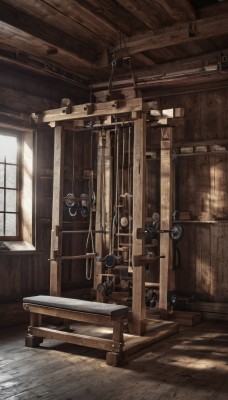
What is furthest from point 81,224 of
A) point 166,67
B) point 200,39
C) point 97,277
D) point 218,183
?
point 200,39

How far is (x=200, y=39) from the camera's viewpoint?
6.02 m

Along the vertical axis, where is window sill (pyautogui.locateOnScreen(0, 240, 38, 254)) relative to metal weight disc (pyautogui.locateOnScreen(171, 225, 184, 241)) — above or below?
below

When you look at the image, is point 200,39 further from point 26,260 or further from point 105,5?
point 26,260

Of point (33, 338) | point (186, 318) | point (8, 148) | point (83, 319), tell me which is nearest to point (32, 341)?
point (33, 338)

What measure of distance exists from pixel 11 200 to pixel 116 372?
335cm

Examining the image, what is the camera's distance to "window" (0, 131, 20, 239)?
21.8 ft

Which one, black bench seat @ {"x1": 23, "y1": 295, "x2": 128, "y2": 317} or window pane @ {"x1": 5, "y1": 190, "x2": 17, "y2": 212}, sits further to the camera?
window pane @ {"x1": 5, "y1": 190, "x2": 17, "y2": 212}

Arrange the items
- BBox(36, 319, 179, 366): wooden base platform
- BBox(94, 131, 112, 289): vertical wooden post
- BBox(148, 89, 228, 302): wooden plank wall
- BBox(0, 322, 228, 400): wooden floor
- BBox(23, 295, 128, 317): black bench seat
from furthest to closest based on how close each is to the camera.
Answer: BBox(94, 131, 112, 289): vertical wooden post < BBox(148, 89, 228, 302): wooden plank wall < BBox(36, 319, 179, 366): wooden base platform < BBox(23, 295, 128, 317): black bench seat < BBox(0, 322, 228, 400): wooden floor

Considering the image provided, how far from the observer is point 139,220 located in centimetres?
525

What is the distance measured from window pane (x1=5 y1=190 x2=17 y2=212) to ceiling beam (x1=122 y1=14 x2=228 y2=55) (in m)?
2.65

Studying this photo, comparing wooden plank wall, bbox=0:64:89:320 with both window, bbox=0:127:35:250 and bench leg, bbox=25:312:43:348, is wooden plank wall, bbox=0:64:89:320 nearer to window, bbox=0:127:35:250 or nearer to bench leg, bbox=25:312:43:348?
window, bbox=0:127:35:250

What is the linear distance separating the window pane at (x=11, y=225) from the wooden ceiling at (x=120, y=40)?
2.18 metres

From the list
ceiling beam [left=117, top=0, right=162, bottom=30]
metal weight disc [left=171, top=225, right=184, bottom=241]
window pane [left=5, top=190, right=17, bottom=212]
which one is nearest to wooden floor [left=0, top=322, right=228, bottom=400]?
metal weight disc [left=171, top=225, right=184, bottom=241]

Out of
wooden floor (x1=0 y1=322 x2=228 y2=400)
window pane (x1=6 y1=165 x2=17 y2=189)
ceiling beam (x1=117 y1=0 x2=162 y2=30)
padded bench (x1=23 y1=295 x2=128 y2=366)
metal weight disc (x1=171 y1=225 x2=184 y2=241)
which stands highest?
ceiling beam (x1=117 y1=0 x2=162 y2=30)
